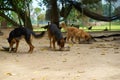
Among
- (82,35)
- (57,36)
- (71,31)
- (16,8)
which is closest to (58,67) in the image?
(57,36)

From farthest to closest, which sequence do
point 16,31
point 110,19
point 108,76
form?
point 110,19 → point 16,31 → point 108,76


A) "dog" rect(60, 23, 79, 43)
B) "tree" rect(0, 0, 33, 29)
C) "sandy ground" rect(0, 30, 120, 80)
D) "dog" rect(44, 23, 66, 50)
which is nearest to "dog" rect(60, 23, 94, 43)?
"dog" rect(60, 23, 79, 43)

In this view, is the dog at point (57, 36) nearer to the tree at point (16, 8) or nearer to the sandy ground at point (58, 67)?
the sandy ground at point (58, 67)

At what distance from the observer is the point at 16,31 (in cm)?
1153

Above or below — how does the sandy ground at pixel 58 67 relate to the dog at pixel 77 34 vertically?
below

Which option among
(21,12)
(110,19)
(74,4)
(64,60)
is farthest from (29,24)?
(64,60)

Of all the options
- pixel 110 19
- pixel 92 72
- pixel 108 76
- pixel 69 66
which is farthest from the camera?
pixel 110 19

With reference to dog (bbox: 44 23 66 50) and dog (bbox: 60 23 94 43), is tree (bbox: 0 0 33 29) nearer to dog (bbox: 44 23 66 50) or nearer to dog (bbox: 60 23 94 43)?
dog (bbox: 60 23 94 43)

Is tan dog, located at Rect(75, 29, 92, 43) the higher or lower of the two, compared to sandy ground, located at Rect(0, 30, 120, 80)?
higher

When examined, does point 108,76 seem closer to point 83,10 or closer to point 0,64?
point 0,64

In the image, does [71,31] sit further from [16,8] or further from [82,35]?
[16,8]

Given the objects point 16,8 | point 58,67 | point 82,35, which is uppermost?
point 16,8

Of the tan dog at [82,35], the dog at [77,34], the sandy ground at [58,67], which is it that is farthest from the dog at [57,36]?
the tan dog at [82,35]

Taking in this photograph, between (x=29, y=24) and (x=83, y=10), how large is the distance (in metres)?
3.57
